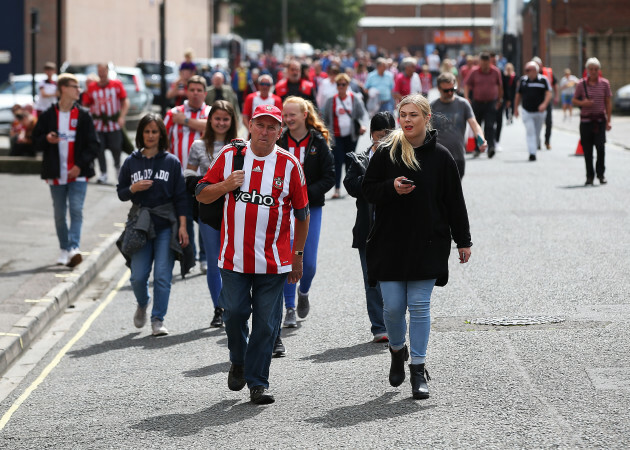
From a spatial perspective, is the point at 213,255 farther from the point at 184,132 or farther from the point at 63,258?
the point at 63,258

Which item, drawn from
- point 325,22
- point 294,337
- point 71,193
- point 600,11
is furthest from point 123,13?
point 325,22

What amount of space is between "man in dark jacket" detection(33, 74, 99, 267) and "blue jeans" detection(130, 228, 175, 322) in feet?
10.4

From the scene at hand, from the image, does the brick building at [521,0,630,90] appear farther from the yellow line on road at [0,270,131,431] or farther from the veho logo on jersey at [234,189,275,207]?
the veho logo on jersey at [234,189,275,207]

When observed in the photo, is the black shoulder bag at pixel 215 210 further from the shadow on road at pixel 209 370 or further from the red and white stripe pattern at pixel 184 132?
the red and white stripe pattern at pixel 184 132

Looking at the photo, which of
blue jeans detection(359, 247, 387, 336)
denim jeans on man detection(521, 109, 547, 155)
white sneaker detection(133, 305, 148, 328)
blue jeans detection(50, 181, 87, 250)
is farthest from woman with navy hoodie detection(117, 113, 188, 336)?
denim jeans on man detection(521, 109, 547, 155)

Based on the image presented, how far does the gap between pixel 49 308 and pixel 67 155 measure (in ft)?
8.53

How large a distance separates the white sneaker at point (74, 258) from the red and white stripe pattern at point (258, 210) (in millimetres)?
5896

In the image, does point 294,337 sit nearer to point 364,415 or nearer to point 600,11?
point 364,415

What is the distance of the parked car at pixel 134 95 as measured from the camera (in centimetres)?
3406

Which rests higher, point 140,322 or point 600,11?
point 600,11

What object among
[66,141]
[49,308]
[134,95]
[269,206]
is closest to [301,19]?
[134,95]

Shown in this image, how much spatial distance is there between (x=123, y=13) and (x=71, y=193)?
43.9 metres

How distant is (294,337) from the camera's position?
30.0ft

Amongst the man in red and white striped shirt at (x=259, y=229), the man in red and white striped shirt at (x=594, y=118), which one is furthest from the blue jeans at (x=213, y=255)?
the man in red and white striped shirt at (x=594, y=118)
